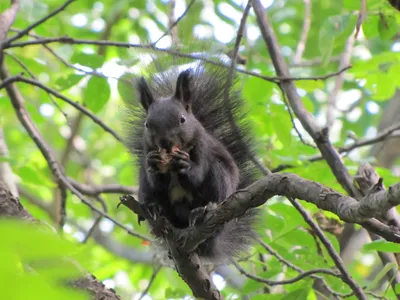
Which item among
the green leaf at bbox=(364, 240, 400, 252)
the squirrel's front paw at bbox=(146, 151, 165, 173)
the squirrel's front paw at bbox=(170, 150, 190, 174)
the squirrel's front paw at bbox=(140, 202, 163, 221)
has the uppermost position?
the squirrel's front paw at bbox=(170, 150, 190, 174)

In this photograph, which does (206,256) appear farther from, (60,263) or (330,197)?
(60,263)

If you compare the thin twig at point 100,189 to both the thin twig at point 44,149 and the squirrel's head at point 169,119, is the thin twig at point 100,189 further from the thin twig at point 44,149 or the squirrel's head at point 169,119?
the squirrel's head at point 169,119

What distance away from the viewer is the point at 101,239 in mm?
4465

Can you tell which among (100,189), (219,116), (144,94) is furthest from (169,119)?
(100,189)

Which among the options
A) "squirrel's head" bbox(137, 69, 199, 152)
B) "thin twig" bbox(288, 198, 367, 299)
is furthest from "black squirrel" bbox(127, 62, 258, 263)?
"thin twig" bbox(288, 198, 367, 299)

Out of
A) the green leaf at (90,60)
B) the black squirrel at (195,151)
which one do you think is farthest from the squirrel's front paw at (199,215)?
the green leaf at (90,60)

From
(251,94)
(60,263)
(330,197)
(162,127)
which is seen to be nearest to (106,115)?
(251,94)

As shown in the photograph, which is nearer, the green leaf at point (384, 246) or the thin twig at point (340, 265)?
the green leaf at point (384, 246)

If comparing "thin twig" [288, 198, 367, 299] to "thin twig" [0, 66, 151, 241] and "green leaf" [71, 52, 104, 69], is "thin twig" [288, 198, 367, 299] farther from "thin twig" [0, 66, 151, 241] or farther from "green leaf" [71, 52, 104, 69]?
"green leaf" [71, 52, 104, 69]

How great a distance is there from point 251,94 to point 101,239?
2357 millimetres

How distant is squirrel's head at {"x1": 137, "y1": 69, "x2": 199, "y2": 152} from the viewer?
1.92 meters

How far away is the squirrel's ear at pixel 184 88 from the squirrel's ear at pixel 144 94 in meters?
0.09

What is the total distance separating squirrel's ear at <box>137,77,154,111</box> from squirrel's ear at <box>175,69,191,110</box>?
92 mm

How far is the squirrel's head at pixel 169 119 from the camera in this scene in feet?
6.29
